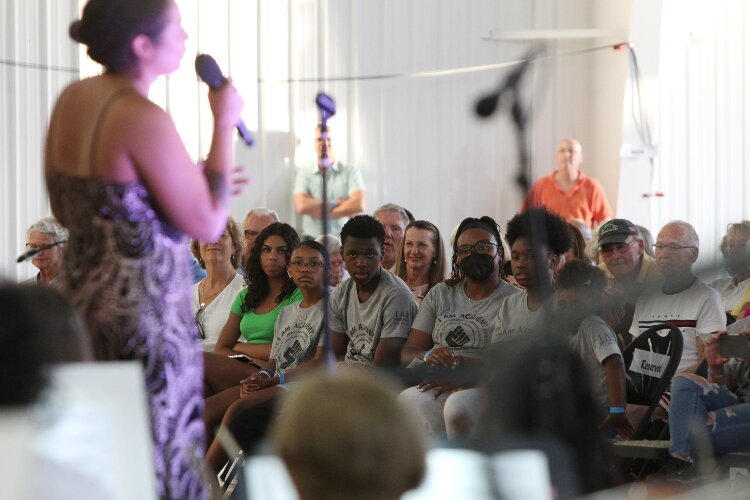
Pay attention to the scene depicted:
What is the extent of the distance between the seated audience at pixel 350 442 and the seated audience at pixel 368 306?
2.09m

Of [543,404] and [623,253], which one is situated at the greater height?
[623,253]

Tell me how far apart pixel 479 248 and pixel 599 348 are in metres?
0.50

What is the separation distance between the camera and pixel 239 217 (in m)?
4.40

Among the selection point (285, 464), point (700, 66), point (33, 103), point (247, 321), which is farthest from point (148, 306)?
point (700, 66)

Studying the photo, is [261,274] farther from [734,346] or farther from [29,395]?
[29,395]

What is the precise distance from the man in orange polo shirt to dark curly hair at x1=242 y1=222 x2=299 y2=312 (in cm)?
156

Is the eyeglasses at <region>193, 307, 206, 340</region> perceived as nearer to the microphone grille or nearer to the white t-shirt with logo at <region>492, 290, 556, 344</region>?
the white t-shirt with logo at <region>492, 290, 556, 344</region>

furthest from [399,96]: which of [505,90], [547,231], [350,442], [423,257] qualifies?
[350,442]

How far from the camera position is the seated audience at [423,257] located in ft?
11.6

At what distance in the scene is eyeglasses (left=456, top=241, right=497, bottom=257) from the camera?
3.16 metres

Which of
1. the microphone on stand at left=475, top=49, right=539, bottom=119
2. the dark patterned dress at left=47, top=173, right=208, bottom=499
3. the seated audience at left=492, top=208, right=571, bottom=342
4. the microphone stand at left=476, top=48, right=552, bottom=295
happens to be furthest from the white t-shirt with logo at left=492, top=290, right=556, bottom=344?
the microphone on stand at left=475, top=49, right=539, bottom=119

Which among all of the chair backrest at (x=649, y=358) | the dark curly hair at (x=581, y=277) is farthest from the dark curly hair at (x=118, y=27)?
the chair backrest at (x=649, y=358)

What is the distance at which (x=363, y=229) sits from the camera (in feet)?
11.1

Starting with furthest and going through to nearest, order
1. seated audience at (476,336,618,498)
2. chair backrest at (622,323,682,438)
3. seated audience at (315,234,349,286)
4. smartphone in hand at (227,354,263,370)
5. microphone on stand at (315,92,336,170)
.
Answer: seated audience at (315,234,349,286), smartphone in hand at (227,354,263,370), chair backrest at (622,323,682,438), microphone on stand at (315,92,336,170), seated audience at (476,336,618,498)
